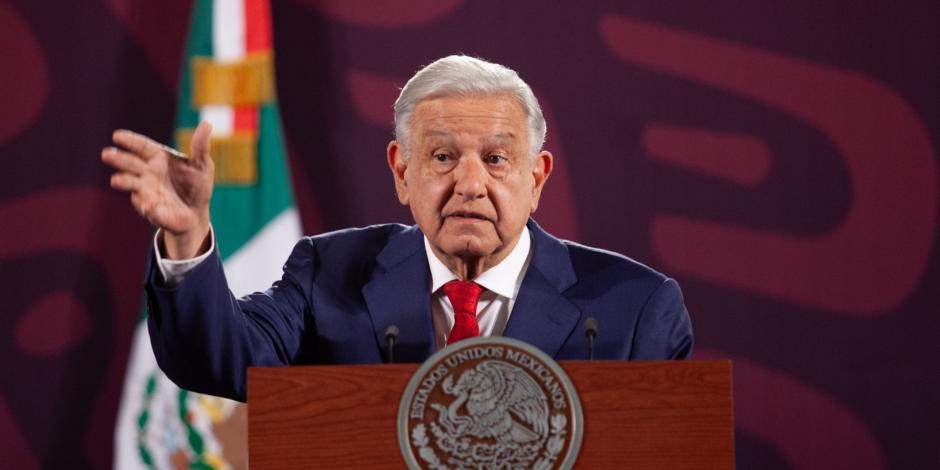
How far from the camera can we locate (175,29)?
3756 mm

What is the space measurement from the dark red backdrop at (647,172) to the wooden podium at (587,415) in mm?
2175

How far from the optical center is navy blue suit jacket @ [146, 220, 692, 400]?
1.89m

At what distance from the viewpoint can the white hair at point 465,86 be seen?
6.63ft

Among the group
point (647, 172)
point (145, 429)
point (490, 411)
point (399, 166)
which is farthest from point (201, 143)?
point (647, 172)

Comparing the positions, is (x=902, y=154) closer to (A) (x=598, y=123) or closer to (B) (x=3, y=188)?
(A) (x=598, y=123)

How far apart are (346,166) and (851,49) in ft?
5.52

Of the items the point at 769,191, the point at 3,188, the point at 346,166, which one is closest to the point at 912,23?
the point at 769,191

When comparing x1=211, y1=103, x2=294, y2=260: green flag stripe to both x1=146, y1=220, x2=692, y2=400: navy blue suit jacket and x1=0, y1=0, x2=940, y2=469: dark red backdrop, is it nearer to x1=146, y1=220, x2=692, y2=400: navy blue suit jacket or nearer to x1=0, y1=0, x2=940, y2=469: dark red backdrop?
x1=0, y1=0, x2=940, y2=469: dark red backdrop

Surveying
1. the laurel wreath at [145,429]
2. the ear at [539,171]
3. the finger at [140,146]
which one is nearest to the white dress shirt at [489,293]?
the ear at [539,171]

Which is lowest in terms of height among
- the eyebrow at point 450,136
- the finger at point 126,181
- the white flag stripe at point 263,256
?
the white flag stripe at point 263,256

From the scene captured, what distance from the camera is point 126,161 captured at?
1520 mm

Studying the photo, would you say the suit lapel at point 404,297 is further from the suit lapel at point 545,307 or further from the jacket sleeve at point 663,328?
the jacket sleeve at point 663,328

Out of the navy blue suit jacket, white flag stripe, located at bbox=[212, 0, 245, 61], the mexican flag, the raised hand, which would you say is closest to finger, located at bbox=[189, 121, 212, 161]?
the raised hand

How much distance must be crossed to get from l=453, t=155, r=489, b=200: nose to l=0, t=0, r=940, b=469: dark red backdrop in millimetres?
1638
